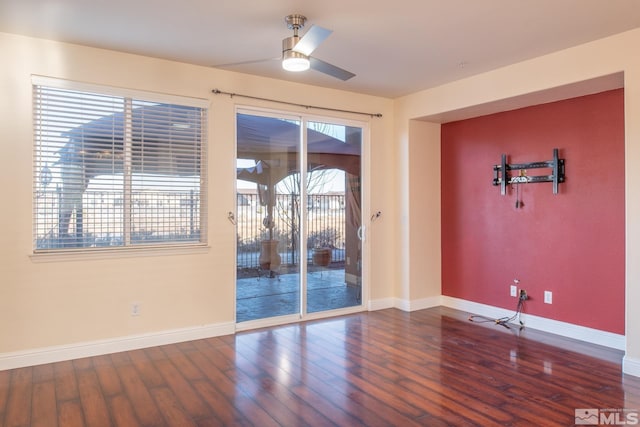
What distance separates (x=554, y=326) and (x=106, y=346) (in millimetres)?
4197

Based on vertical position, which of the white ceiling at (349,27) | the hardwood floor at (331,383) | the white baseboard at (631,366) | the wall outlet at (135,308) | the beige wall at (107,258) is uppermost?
the white ceiling at (349,27)

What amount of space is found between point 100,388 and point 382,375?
6.59 ft

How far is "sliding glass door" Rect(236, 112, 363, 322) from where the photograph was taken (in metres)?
4.46

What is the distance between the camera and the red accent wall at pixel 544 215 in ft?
12.6

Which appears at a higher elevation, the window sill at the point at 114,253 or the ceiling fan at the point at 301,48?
the ceiling fan at the point at 301,48

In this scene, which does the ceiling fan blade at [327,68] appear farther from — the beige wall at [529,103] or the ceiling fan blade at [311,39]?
the beige wall at [529,103]

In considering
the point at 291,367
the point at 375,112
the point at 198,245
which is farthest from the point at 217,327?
the point at 375,112

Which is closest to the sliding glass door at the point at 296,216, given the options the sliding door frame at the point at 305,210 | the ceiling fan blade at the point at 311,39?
the sliding door frame at the point at 305,210

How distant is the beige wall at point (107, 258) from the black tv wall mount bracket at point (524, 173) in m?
2.01

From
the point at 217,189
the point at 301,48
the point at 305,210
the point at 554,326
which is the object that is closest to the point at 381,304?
the point at 305,210

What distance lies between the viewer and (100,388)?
2.99 meters

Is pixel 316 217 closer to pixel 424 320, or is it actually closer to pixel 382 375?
pixel 424 320

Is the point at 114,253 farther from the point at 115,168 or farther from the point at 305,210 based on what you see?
the point at 305,210

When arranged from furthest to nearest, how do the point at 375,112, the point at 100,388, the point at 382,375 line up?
the point at 375,112
the point at 382,375
the point at 100,388
